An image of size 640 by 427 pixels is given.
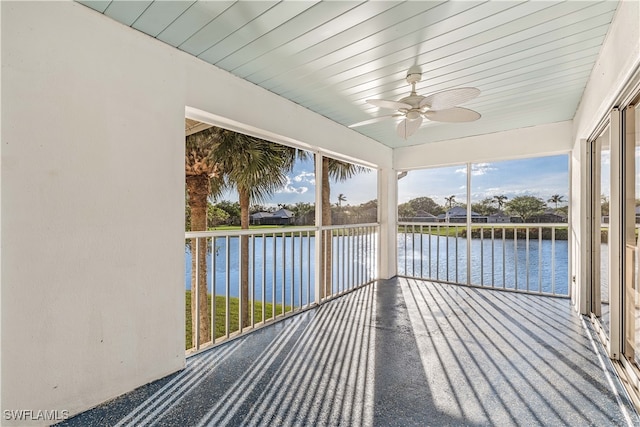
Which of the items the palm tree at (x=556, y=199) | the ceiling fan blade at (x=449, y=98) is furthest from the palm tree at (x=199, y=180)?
the palm tree at (x=556, y=199)

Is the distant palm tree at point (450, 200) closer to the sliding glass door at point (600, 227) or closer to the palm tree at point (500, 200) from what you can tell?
the palm tree at point (500, 200)

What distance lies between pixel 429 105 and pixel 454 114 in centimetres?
35

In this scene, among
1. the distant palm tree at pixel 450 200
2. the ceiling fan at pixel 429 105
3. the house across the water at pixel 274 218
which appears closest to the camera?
the ceiling fan at pixel 429 105

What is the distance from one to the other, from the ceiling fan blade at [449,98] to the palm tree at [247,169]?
151cm

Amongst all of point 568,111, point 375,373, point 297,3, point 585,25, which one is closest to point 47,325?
point 375,373

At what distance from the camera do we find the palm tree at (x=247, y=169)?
107 inches

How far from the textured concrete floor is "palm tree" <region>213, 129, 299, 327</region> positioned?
0.82 m

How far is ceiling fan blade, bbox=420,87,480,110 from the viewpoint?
2127 mm

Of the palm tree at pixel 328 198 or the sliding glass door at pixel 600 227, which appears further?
the palm tree at pixel 328 198

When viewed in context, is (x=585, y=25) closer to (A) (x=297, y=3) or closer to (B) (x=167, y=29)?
(A) (x=297, y=3)

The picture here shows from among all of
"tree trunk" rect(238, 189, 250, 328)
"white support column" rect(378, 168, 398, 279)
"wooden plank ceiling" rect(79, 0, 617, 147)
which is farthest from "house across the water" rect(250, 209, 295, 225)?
"white support column" rect(378, 168, 398, 279)

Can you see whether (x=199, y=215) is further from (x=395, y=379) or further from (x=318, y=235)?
(x=395, y=379)

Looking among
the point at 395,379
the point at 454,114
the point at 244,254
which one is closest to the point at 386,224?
the point at 454,114

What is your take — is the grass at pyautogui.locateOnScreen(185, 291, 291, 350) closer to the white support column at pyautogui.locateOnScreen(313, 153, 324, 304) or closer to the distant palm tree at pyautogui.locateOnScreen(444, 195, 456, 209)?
the white support column at pyautogui.locateOnScreen(313, 153, 324, 304)
